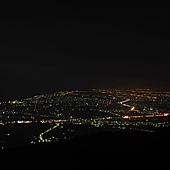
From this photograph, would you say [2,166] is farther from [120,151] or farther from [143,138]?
[143,138]

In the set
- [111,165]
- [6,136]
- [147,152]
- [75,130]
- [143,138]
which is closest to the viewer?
[111,165]

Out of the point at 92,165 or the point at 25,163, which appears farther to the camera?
the point at 25,163

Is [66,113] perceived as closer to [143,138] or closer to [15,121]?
[15,121]

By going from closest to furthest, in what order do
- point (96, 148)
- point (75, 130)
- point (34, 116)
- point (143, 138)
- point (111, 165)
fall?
point (111, 165) < point (96, 148) < point (143, 138) < point (75, 130) < point (34, 116)

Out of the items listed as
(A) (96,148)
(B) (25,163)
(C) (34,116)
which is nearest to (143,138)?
(A) (96,148)

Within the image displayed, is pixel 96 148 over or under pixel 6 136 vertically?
over

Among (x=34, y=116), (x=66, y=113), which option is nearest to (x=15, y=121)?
(x=34, y=116)
